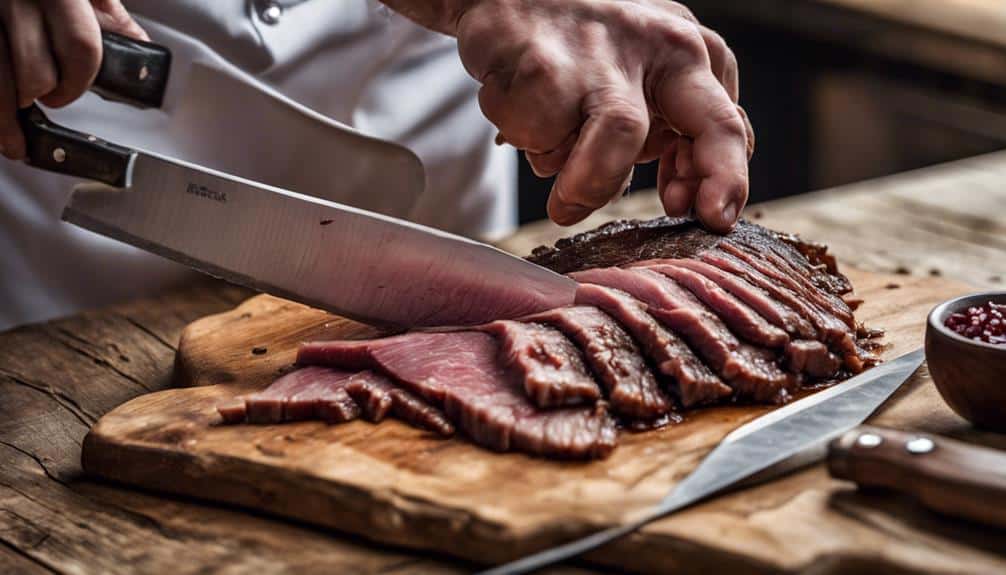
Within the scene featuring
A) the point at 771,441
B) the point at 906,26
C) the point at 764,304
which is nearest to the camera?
the point at 771,441

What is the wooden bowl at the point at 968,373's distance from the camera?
8.03ft

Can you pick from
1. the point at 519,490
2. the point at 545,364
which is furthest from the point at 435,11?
the point at 519,490

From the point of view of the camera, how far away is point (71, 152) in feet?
9.23

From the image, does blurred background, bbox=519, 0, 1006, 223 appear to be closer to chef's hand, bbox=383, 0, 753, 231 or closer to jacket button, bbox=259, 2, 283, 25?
jacket button, bbox=259, 2, 283, 25

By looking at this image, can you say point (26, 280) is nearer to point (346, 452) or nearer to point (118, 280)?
point (118, 280)

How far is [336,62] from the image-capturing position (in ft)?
13.1

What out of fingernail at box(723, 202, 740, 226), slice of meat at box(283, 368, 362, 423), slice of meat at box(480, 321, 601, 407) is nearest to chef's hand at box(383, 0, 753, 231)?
fingernail at box(723, 202, 740, 226)

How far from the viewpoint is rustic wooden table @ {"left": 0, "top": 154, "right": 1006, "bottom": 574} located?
2295mm

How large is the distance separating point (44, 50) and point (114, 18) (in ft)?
1.88

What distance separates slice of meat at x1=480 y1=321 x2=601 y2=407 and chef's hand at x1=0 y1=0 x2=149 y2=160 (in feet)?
3.47

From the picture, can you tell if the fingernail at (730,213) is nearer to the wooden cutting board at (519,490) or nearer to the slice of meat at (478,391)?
the wooden cutting board at (519,490)

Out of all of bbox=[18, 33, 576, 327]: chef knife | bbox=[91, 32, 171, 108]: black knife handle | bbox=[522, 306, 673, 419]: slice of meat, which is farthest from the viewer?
bbox=[18, 33, 576, 327]: chef knife

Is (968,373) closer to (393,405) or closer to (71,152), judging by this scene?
(393,405)

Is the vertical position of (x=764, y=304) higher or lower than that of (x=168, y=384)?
higher
